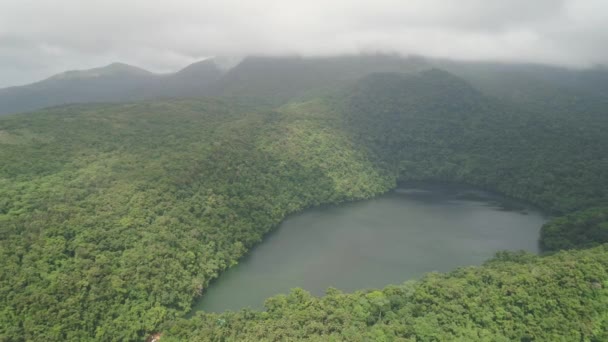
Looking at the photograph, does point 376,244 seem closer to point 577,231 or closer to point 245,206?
point 245,206

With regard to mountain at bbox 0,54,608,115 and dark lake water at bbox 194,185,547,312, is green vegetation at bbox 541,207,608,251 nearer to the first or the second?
dark lake water at bbox 194,185,547,312

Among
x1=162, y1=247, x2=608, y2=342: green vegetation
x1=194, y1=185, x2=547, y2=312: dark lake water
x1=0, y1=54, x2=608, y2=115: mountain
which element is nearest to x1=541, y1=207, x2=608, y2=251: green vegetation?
x1=194, y1=185, x2=547, y2=312: dark lake water

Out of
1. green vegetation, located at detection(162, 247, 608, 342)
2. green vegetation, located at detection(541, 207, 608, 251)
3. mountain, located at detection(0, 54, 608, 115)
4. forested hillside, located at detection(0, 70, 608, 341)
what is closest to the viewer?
green vegetation, located at detection(162, 247, 608, 342)

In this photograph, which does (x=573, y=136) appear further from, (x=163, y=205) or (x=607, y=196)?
(x=163, y=205)

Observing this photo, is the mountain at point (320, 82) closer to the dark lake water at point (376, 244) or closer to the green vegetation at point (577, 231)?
the dark lake water at point (376, 244)

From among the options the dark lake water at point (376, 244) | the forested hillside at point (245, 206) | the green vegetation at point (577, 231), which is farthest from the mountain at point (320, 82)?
the green vegetation at point (577, 231)

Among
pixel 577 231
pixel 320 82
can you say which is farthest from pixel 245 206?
pixel 320 82
